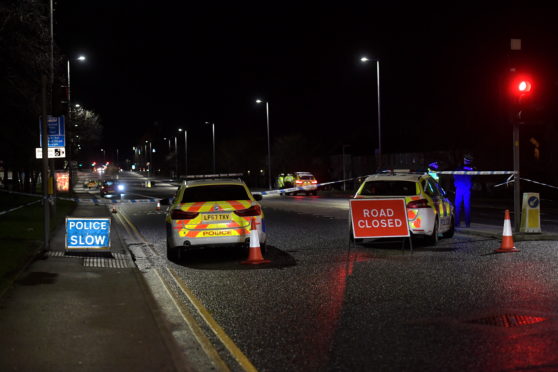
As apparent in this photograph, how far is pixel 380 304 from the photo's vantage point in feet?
29.1

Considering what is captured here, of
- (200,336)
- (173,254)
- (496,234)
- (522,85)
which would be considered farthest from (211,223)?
(522,85)

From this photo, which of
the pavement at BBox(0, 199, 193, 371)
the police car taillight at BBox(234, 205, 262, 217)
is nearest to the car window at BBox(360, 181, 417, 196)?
the police car taillight at BBox(234, 205, 262, 217)

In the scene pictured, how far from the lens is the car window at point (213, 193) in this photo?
13789 mm

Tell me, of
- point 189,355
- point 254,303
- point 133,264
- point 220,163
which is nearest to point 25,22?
point 133,264

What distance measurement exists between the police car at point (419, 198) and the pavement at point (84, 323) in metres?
5.58

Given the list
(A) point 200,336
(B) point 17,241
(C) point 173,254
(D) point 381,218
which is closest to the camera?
(A) point 200,336

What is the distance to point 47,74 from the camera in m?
14.9

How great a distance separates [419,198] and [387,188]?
1360 millimetres

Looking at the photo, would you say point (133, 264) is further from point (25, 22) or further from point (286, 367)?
point (286, 367)

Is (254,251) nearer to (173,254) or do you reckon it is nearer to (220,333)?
(173,254)

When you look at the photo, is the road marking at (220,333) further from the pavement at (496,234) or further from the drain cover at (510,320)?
the pavement at (496,234)

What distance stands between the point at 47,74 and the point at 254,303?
816 cm

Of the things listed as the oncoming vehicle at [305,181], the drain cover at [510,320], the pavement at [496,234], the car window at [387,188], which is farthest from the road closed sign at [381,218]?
the oncoming vehicle at [305,181]

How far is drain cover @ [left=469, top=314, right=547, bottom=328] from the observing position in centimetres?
757
